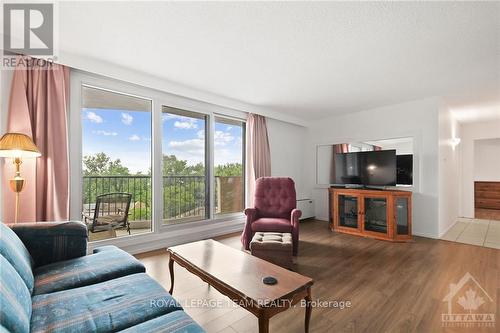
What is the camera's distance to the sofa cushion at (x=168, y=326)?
98 cm

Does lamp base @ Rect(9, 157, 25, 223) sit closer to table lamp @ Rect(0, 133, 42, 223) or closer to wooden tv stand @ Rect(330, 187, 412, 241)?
table lamp @ Rect(0, 133, 42, 223)

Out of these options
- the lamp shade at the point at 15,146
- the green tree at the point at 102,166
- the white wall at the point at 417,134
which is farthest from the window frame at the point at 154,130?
the white wall at the point at 417,134

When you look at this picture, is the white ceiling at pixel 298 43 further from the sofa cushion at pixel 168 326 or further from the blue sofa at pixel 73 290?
the sofa cushion at pixel 168 326

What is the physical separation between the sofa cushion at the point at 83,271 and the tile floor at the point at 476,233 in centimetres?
474

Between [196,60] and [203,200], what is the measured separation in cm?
230

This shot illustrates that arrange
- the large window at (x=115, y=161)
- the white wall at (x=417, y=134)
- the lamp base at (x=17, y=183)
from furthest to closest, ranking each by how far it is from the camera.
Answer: the white wall at (x=417, y=134) < the large window at (x=115, y=161) < the lamp base at (x=17, y=183)

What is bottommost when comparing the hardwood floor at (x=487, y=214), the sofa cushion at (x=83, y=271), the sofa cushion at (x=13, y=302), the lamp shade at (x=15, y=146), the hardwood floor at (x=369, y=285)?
the hardwood floor at (x=487, y=214)


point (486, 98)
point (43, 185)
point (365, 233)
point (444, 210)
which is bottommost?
point (365, 233)

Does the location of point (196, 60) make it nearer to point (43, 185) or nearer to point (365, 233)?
point (43, 185)

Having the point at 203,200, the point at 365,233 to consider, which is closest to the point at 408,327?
the point at 365,233

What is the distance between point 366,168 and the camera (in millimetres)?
4352

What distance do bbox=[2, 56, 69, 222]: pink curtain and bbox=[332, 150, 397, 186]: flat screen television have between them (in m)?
4.62

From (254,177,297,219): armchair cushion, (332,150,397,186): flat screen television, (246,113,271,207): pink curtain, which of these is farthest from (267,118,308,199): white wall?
(254,177,297,219): armchair cushion

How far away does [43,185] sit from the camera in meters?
2.39
